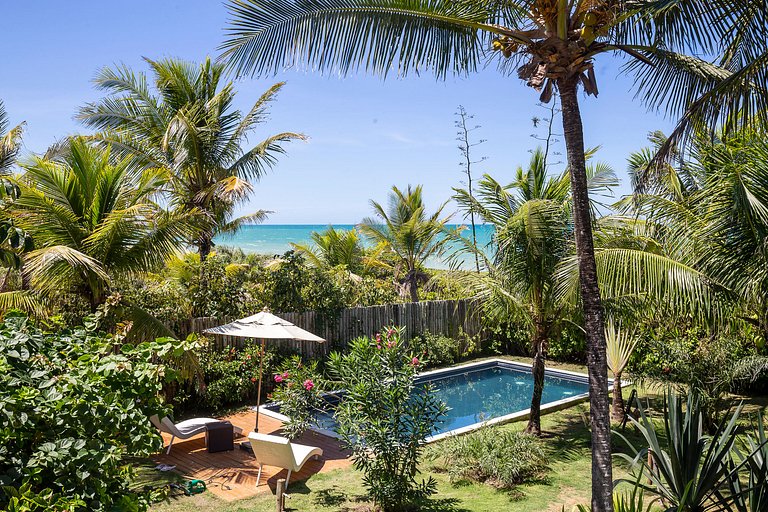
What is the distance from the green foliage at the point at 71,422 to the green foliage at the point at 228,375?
26.1 feet

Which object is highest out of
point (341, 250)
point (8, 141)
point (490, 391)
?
point (8, 141)

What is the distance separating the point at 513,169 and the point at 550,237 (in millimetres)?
1333

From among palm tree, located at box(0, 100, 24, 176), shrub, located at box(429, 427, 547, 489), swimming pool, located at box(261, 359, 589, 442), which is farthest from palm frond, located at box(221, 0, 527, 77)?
palm tree, located at box(0, 100, 24, 176)

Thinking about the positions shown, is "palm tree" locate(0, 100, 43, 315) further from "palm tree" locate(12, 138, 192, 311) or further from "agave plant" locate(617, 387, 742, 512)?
"agave plant" locate(617, 387, 742, 512)

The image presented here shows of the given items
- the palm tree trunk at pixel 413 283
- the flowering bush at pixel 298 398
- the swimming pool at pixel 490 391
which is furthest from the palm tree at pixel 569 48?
the palm tree trunk at pixel 413 283

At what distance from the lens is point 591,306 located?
5.18 meters

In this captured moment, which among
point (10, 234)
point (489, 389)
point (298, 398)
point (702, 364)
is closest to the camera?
point (10, 234)

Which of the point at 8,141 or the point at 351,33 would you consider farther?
the point at 8,141

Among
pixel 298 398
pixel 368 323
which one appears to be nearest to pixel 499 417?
pixel 298 398

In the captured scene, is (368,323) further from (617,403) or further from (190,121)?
(190,121)

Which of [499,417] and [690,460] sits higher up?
[690,460]

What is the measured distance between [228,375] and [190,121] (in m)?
6.36

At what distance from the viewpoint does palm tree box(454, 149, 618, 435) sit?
8383mm

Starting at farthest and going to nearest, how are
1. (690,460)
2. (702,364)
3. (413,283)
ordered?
1. (413,283)
2. (702,364)
3. (690,460)
